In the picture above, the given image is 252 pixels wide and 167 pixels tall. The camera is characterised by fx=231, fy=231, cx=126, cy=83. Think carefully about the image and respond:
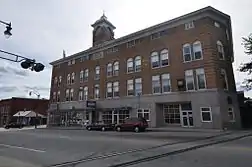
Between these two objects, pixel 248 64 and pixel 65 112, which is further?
pixel 65 112

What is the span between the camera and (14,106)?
69500 mm

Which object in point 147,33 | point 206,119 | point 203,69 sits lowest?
point 206,119

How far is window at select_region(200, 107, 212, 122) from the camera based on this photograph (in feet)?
86.9

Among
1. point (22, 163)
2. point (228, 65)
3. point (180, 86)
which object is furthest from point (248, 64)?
point (22, 163)

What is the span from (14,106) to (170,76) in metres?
55.8

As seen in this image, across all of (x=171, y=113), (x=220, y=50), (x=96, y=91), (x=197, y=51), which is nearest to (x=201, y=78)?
(x=197, y=51)

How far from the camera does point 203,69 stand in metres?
28.0

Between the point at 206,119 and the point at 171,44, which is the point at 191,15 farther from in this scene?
the point at 206,119

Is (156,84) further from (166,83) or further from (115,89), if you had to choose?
(115,89)

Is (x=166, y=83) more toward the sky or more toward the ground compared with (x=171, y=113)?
more toward the sky

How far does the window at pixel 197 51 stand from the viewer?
1128 inches

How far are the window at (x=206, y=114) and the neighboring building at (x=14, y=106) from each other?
59781 millimetres

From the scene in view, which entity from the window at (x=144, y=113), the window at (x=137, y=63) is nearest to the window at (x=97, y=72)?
the window at (x=137, y=63)

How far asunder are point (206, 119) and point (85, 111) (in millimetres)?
22256
